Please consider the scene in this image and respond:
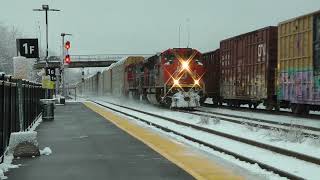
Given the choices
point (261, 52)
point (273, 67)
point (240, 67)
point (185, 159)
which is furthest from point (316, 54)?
point (185, 159)

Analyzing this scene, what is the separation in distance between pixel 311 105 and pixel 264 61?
13.9 feet

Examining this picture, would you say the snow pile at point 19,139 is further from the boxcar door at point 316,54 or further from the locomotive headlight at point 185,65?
the locomotive headlight at point 185,65

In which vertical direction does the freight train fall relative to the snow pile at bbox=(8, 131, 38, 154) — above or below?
above

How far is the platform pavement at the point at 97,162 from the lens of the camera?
8992 millimetres

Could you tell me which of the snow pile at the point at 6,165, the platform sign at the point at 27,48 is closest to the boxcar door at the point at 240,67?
the platform sign at the point at 27,48

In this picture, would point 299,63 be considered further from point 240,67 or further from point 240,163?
point 240,163

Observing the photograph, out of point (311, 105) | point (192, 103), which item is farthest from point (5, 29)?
point (311, 105)

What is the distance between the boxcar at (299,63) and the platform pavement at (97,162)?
28.3 feet

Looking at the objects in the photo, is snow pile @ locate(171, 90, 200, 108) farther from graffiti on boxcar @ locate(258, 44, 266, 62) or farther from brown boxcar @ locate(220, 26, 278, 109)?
graffiti on boxcar @ locate(258, 44, 266, 62)

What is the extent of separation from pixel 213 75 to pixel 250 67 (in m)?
7.49

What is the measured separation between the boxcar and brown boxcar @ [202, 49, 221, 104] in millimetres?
10354

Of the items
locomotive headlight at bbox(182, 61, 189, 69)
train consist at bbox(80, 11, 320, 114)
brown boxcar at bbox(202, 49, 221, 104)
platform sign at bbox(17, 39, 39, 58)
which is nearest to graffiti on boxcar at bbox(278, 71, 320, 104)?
train consist at bbox(80, 11, 320, 114)

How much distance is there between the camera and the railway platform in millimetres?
9078

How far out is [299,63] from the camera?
22.0 meters
